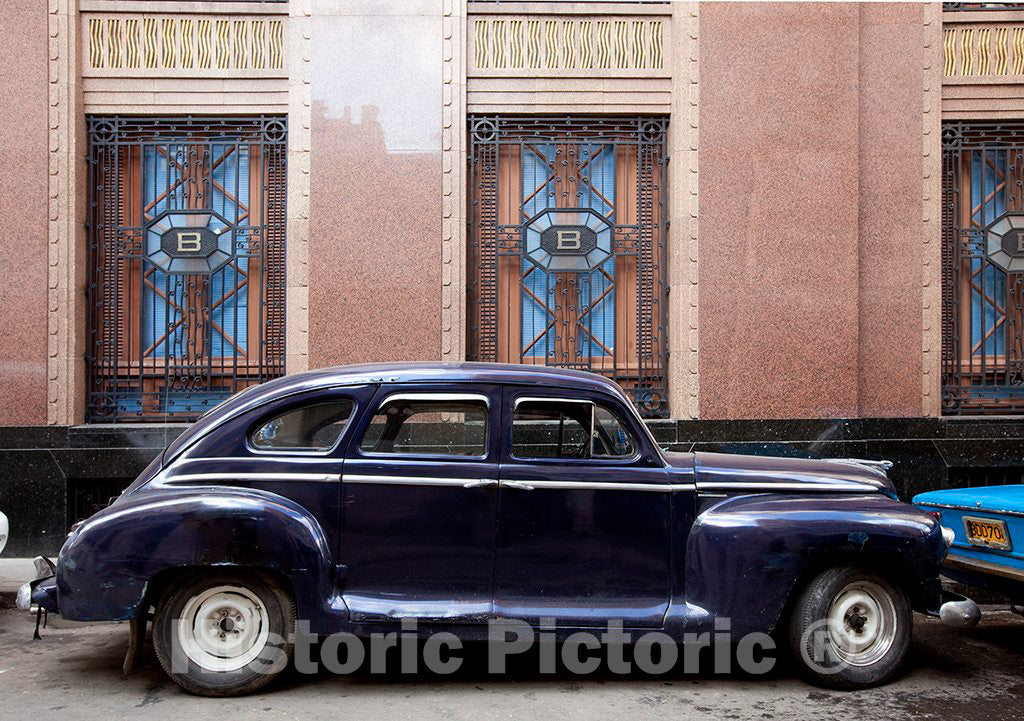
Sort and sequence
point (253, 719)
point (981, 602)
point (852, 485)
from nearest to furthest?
point (253, 719)
point (852, 485)
point (981, 602)

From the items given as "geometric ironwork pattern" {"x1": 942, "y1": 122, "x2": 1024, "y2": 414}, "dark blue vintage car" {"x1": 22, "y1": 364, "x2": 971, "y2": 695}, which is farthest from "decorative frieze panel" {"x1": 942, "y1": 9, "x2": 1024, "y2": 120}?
"dark blue vintage car" {"x1": 22, "y1": 364, "x2": 971, "y2": 695}

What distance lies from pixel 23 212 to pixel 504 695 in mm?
6730

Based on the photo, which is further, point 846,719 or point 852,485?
point 852,485

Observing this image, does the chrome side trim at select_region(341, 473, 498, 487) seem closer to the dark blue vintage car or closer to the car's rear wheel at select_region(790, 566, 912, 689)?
the dark blue vintage car

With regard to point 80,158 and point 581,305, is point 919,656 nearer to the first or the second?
point 581,305

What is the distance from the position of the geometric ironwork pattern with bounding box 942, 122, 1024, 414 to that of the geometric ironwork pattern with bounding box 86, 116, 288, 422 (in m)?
6.76

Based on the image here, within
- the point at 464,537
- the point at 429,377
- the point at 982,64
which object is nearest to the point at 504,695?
the point at 464,537

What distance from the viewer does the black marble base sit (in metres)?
8.18

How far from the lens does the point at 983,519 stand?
5.18 metres

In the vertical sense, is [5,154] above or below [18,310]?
above

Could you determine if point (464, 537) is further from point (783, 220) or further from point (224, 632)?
point (783, 220)

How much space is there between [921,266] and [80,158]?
840 centimetres

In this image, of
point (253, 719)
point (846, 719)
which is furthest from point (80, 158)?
point (846, 719)

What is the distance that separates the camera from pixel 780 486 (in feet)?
15.8
